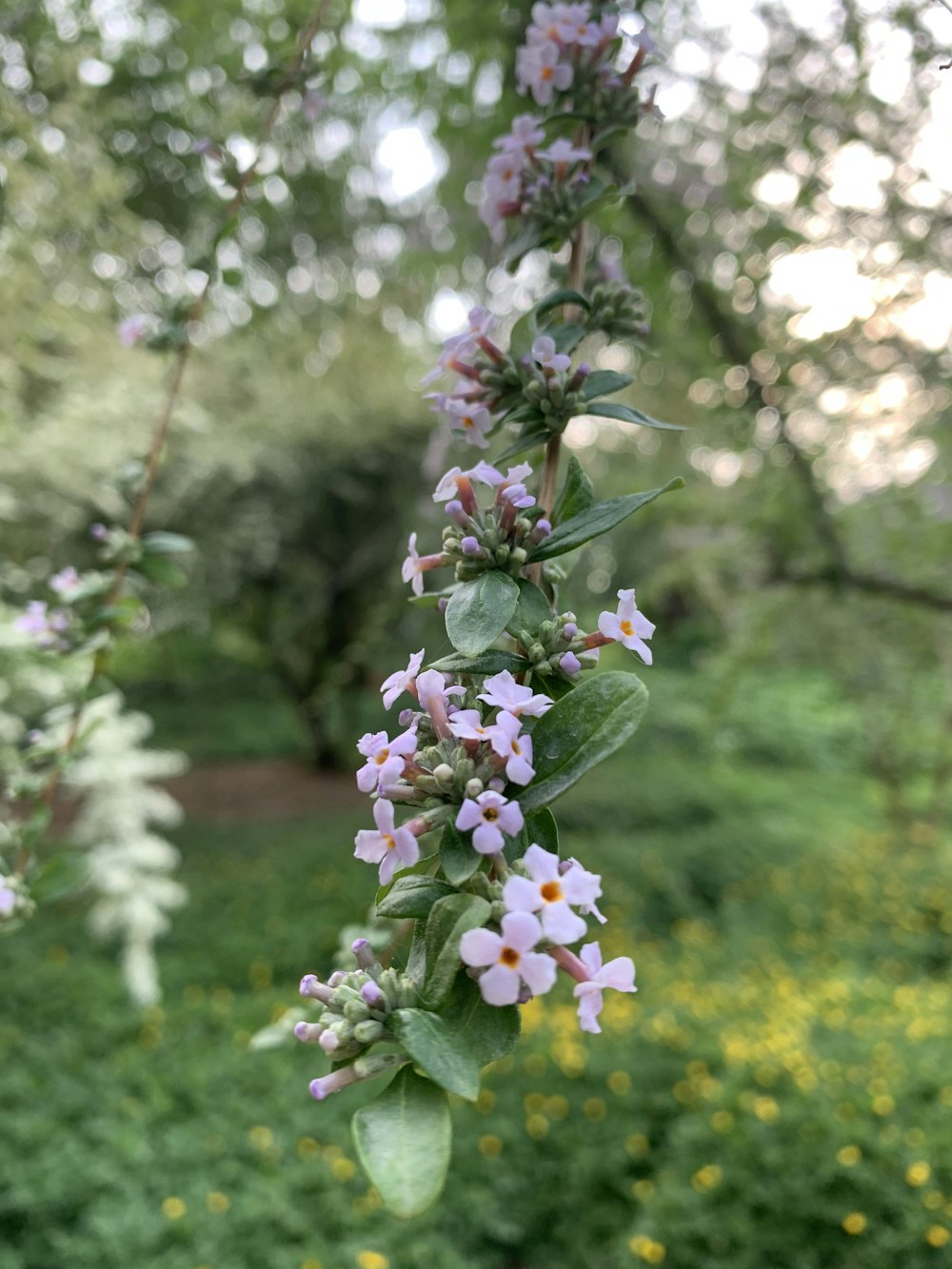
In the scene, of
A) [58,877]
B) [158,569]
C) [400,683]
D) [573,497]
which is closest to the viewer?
[400,683]

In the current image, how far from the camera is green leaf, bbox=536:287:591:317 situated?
0.66 metres

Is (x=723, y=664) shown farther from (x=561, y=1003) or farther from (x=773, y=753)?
(x=773, y=753)

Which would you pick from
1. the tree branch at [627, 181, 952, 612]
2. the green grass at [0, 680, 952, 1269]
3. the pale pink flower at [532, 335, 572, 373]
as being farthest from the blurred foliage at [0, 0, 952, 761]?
the green grass at [0, 680, 952, 1269]

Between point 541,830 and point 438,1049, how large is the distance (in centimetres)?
12

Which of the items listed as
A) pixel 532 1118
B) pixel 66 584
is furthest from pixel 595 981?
pixel 532 1118

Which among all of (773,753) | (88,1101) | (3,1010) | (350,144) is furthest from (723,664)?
(773,753)

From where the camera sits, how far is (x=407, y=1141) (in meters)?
0.37

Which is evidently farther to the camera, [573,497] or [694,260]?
[694,260]

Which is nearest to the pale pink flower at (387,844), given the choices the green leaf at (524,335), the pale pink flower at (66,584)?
the green leaf at (524,335)

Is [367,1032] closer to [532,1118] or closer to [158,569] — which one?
[158,569]

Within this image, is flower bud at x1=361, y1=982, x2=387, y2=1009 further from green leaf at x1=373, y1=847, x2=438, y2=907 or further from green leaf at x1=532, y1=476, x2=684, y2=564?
green leaf at x1=532, y1=476, x2=684, y2=564

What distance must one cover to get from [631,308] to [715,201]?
142 centimetres

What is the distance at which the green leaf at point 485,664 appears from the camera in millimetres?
468

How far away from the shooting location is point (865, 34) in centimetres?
122
